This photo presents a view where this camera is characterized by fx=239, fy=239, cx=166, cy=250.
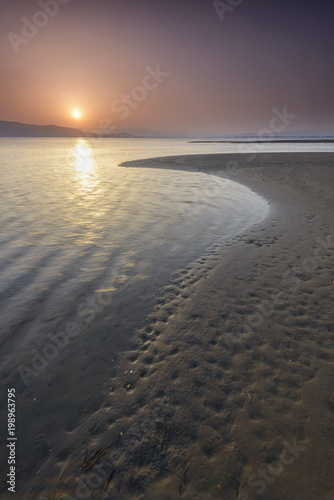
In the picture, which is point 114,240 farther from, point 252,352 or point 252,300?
point 252,352

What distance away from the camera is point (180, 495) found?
8.77ft

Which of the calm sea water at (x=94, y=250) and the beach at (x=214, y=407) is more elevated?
the calm sea water at (x=94, y=250)

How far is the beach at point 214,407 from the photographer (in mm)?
2777

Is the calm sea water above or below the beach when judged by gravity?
above

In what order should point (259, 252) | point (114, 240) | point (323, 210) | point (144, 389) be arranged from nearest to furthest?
point (144, 389), point (259, 252), point (114, 240), point (323, 210)

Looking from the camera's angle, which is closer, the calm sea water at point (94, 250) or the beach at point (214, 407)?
the beach at point (214, 407)

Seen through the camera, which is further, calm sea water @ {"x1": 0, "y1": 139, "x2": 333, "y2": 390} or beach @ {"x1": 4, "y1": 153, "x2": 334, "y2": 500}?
calm sea water @ {"x1": 0, "y1": 139, "x2": 333, "y2": 390}

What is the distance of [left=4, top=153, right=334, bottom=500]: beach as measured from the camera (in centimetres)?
278

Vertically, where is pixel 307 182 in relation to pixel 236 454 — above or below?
above

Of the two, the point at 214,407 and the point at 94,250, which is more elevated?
the point at 94,250

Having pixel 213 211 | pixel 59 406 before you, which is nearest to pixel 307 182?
pixel 213 211

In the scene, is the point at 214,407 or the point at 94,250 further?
the point at 94,250

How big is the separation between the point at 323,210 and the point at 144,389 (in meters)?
13.8

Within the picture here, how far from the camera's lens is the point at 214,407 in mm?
3553
